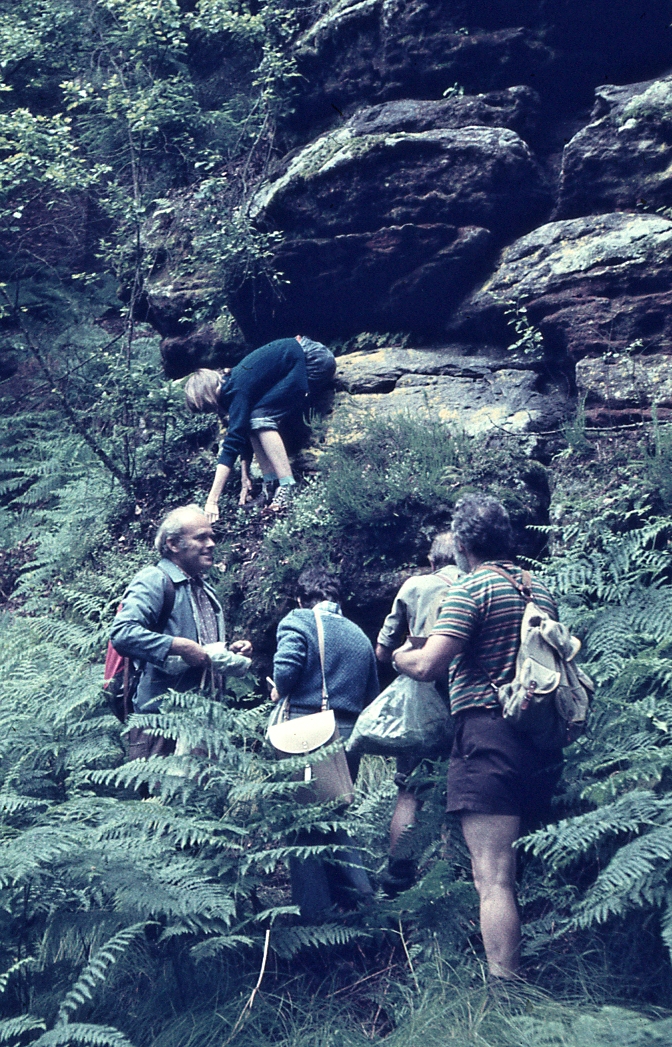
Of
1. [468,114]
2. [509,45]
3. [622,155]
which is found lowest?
[622,155]

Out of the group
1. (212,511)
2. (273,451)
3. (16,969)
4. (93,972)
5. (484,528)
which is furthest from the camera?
(273,451)

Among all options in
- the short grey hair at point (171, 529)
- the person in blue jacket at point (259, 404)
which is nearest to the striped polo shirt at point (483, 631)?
the short grey hair at point (171, 529)

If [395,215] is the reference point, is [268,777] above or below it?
below

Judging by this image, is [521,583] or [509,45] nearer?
[521,583]

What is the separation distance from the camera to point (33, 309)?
42.1ft

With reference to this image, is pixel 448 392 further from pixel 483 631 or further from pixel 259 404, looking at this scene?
pixel 483 631

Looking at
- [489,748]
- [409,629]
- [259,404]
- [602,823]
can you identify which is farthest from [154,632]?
[259,404]

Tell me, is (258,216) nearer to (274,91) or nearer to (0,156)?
(274,91)

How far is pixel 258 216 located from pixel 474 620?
6812 mm

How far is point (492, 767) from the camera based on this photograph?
143 inches

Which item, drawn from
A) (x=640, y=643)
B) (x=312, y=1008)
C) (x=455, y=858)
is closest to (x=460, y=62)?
(x=640, y=643)

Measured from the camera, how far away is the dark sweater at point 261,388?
7852mm

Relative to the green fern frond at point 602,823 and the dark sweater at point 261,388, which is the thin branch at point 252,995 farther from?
the dark sweater at point 261,388

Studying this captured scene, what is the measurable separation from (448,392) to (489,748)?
475 centimetres
